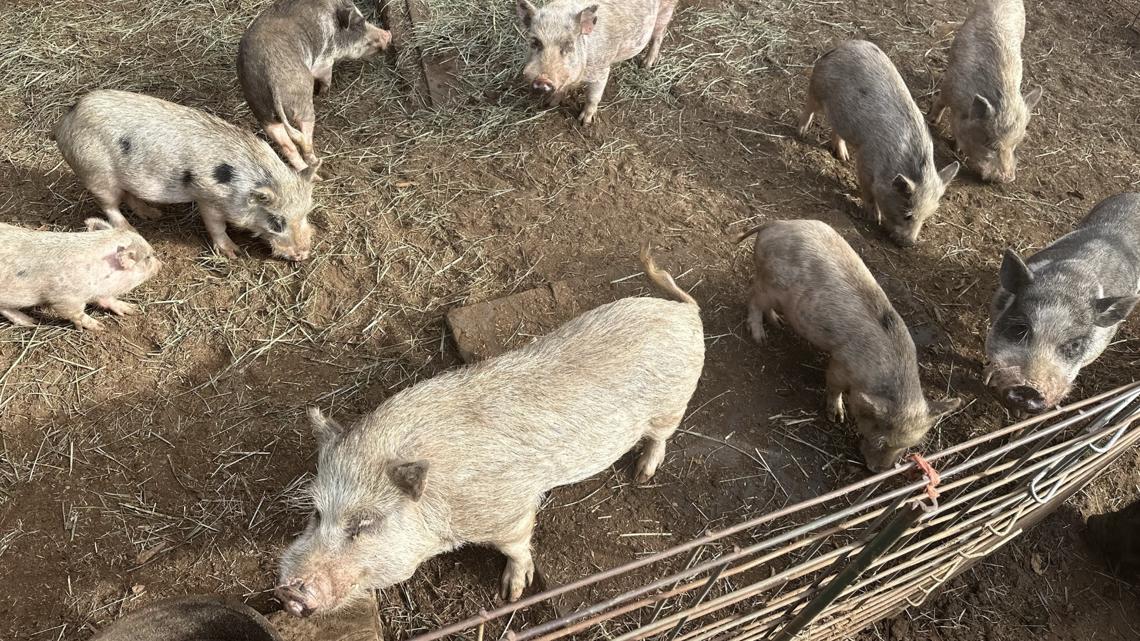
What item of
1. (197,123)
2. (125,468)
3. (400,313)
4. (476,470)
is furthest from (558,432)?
(197,123)

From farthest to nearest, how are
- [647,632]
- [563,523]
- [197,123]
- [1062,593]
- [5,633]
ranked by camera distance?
[197,123], [1062,593], [563,523], [5,633], [647,632]

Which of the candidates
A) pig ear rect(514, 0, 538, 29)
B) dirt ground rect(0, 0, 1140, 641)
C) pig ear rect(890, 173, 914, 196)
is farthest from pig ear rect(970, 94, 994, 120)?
pig ear rect(514, 0, 538, 29)

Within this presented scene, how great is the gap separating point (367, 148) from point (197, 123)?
1399 mm

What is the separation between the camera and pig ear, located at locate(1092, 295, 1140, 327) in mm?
4551

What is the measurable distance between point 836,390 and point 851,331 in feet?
1.48

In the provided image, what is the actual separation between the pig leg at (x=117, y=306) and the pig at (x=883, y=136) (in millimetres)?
5788

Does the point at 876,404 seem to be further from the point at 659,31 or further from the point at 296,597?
the point at 659,31

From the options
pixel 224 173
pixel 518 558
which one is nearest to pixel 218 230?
pixel 224 173

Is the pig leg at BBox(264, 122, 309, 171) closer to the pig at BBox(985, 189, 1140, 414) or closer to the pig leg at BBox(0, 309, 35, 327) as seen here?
the pig leg at BBox(0, 309, 35, 327)

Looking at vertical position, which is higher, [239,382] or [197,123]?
[197,123]

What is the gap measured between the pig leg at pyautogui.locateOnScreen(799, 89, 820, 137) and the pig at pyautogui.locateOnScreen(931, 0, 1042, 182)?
138 cm

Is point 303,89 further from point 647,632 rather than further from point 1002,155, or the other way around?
point 1002,155

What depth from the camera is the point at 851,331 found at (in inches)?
173

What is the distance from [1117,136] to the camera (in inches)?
280
